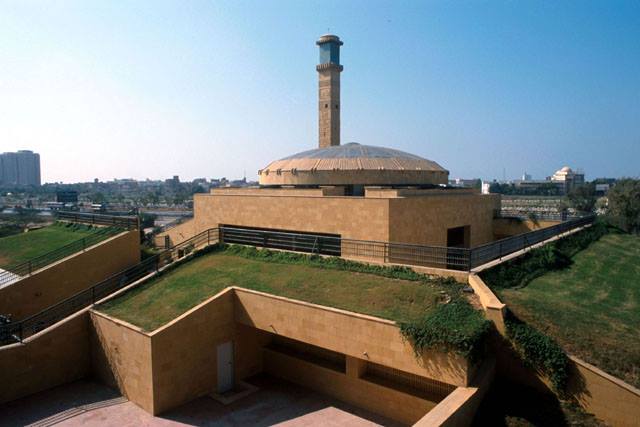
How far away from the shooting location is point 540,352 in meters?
10.1

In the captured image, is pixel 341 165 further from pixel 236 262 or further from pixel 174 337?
pixel 174 337

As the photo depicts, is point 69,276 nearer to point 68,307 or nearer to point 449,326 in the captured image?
point 68,307

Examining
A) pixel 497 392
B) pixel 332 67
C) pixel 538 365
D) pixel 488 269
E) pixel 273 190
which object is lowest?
pixel 497 392

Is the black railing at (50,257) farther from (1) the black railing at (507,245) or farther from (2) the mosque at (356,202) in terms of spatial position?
(1) the black railing at (507,245)

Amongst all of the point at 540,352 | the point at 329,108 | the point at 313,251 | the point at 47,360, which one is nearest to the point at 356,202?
the point at 313,251

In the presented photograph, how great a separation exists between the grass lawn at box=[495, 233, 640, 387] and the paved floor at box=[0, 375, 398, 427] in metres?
4.83

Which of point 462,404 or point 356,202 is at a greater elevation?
point 356,202

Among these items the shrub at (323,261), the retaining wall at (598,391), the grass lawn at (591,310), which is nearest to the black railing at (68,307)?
the shrub at (323,261)

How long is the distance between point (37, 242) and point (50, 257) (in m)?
4.21

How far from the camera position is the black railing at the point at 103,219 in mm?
22188

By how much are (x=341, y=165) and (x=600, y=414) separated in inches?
586

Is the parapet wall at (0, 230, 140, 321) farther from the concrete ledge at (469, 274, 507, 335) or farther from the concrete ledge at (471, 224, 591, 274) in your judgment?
the concrete ledge at (469, 274, 507, 335)

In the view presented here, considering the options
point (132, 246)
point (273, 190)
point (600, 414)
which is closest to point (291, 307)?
point (600, 414)

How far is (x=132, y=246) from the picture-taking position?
21.5m
